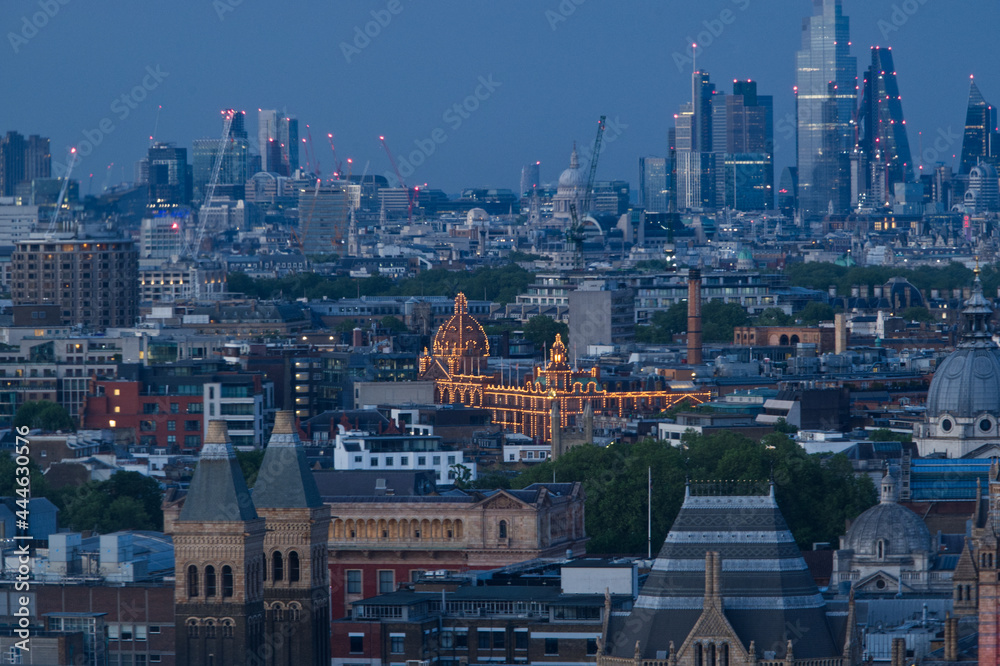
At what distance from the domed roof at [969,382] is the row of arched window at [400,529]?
104 feet

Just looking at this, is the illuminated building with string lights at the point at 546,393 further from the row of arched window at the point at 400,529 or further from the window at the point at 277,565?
the window at the point at 277,565

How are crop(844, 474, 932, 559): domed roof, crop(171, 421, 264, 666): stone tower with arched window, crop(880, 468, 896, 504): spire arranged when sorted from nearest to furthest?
crop(171, 421, 264, 666): stone tower with arched window, crop(844, 474, 932, 559): domed roof, crop(880, 468, 896, 504): spire

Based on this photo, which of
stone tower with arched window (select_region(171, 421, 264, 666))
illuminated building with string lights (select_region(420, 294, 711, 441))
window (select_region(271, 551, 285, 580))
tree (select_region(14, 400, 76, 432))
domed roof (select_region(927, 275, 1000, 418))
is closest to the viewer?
stone tower with arched window (select_region(171, 421, 264, 666))

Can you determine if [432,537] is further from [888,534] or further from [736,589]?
[736,589]

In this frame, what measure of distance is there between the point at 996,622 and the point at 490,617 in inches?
744

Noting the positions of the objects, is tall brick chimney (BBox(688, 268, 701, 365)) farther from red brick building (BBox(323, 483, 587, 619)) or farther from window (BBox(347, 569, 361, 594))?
window (BBox(347, 569, 361, 594))

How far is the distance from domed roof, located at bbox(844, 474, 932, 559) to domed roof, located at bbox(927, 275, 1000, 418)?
86.1 feet

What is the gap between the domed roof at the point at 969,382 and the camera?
11894cm

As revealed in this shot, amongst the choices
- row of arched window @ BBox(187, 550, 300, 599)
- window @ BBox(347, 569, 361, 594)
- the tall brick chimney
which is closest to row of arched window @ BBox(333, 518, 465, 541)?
window @ BBox(347, 569, 361, 594)

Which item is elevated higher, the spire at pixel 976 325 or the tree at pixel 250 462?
the spire at pixel 976 325

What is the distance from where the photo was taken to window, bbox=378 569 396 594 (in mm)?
91750

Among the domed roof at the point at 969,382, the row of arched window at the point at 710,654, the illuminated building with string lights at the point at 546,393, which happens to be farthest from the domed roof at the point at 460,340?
the row of arched window at the point at 710,654

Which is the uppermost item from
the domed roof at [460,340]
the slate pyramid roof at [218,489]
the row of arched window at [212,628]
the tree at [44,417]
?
the domed roof at [460,340]

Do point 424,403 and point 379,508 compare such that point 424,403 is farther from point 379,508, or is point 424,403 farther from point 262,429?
point 379,508
